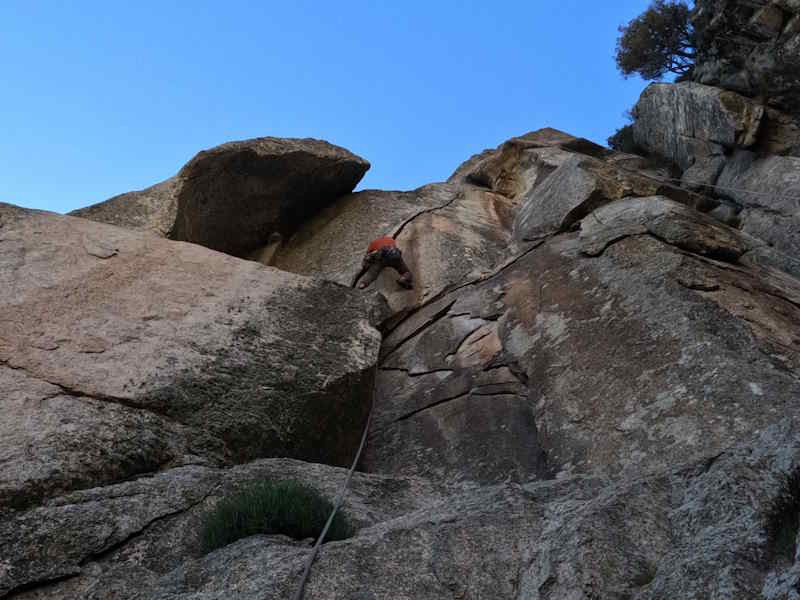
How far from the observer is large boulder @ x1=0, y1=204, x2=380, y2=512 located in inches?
282

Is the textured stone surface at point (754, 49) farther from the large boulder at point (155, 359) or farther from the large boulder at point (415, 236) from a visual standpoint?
the large boulder at point (155, 359)

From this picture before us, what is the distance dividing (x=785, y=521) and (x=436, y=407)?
5753 millimetres

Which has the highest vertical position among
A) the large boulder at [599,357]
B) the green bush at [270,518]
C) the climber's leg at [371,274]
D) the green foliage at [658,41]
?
the green foliage at [658,41]

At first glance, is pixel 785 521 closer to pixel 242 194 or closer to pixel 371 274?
pixel 371 274

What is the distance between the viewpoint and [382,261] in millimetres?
12391

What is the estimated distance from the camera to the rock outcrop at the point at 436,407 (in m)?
4.59

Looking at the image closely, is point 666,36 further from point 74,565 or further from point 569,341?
point 74,565

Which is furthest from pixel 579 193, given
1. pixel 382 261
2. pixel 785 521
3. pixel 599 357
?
pixel 785 521

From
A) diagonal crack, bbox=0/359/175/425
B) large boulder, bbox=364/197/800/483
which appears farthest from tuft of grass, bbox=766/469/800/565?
diagonal crack, bbox=0/359/175/425

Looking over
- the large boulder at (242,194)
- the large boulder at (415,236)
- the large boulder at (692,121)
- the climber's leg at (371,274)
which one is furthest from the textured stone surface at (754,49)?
the climber's leg at (371,274)

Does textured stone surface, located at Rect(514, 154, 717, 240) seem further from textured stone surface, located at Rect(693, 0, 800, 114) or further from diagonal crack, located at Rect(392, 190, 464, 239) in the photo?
textured stone surface, located at Rect(693, 0, 800, 114)

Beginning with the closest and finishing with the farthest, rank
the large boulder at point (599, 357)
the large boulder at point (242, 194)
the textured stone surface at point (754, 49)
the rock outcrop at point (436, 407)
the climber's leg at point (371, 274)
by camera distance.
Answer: the rock outcrop at point (436, 407), the large boulder at point (599, 357), the climber's leg at point (371, 274), the large boulder at point (242, 194), the textured stone surface at point (754, 49)

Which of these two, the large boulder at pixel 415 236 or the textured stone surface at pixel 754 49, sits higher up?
the textured stone surface at pixel 754 49

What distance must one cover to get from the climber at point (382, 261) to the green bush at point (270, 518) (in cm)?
650
